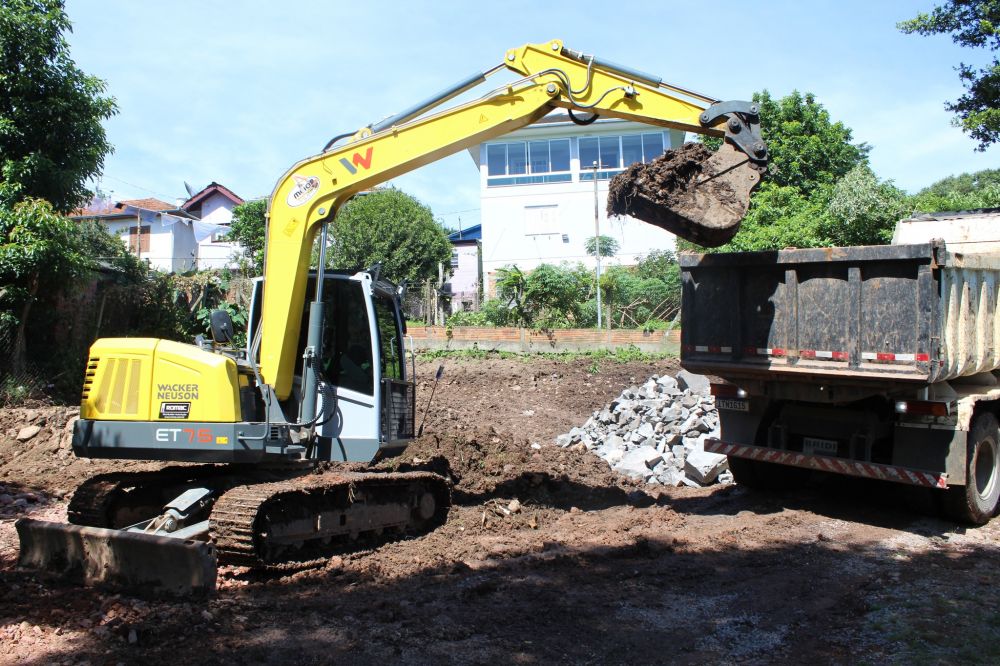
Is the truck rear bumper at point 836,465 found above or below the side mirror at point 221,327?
below

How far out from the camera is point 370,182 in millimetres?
6738

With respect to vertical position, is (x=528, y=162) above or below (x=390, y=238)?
above

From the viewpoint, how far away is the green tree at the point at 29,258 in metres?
11.5

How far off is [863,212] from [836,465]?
50.9ft

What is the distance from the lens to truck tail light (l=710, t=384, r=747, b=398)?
7.98 meters

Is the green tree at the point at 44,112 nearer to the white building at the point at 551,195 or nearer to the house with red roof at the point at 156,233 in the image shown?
the white building at the point at 551,195

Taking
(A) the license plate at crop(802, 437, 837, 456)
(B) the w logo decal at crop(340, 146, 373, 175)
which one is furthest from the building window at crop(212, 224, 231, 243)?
(A) the license plate at crop(802, 437, 837, 456)

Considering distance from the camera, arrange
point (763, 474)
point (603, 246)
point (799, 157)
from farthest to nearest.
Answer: point (603, 246) < point (799, 157) < point (763, 474)

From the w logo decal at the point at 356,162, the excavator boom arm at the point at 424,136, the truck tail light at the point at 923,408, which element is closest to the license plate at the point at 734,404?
the truck tail light at the point at 923,408

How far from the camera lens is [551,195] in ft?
113

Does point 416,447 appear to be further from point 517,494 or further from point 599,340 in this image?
point 599,340

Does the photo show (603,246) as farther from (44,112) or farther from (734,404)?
(734,404)

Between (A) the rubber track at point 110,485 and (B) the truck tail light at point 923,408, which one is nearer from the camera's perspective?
(A) the rubber track at point 110,485

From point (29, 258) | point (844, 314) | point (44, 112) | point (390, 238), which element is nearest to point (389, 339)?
point (844, 314)
